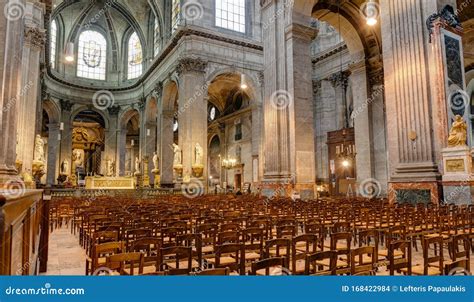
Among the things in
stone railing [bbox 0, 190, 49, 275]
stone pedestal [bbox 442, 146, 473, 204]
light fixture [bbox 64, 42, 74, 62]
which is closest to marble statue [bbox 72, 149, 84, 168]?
light fixture [bbox 64, 42, 74, 62]

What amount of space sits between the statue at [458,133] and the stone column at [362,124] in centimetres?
950

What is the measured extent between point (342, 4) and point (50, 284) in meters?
20.0

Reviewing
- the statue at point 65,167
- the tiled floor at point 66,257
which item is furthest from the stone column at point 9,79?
the statue at point 65,167

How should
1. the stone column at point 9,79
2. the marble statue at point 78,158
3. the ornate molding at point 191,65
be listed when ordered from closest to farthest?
the stone column at point 9,79
the ornate molding at point 191,65
the marble statue at point 78,158

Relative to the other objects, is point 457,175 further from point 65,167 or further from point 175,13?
point 65,167

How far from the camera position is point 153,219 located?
7676 millimetres

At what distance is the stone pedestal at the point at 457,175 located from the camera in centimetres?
984

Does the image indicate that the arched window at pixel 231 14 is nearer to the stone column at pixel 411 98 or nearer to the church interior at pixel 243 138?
the church interior at pixel 243 138

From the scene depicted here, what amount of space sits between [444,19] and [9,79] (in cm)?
1332

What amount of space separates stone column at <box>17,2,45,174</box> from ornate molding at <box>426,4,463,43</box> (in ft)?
56.6

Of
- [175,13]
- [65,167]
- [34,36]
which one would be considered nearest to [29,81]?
[34,36]

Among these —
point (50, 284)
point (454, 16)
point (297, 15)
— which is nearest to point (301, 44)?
point (297, 15)

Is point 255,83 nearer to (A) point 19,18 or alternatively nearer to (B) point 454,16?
(B) point 454,16

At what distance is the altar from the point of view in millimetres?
25469
